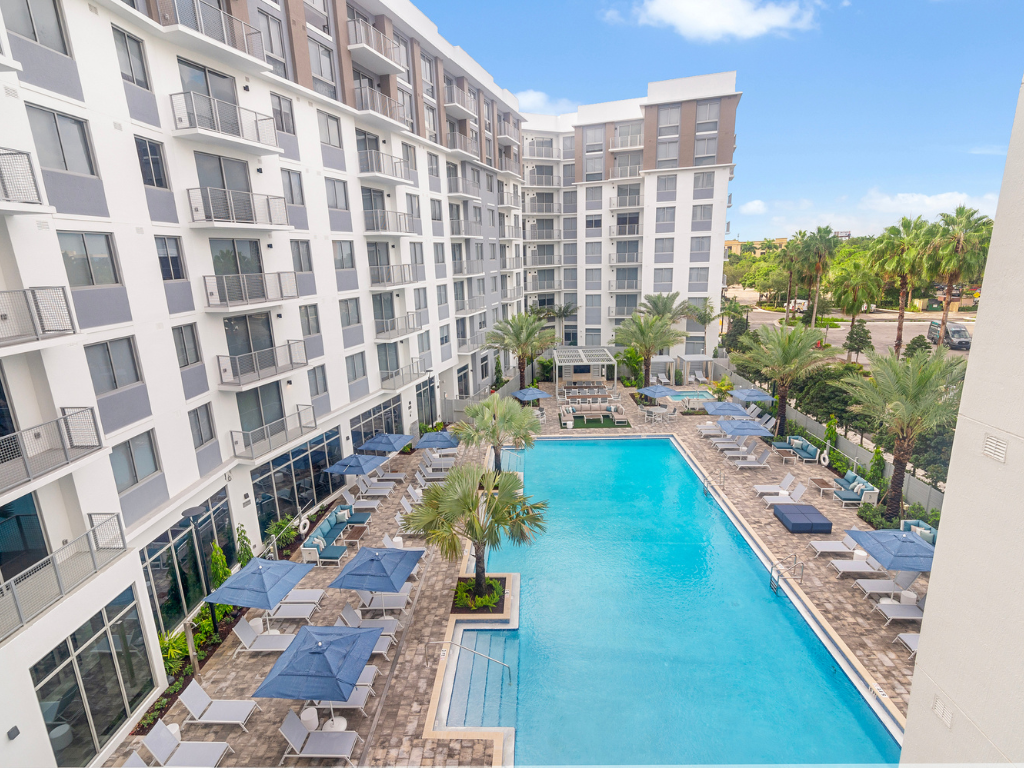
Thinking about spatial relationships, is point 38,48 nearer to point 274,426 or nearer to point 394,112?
point 274,426

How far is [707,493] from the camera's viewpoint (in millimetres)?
21312

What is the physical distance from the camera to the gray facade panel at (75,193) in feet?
32.3

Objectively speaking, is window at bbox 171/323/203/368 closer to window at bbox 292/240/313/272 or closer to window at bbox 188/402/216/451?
window at bbox 188/402/216/451

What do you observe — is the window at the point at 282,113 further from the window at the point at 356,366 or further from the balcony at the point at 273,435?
the balcony at the point at 273,435

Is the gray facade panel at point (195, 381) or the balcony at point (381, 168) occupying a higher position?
the balcony at point (381, 168)

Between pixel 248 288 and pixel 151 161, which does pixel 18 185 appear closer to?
pixel 151 161

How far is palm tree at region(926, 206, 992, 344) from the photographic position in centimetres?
2952

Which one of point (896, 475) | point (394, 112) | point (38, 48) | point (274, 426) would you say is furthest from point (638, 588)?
point (394, 112)

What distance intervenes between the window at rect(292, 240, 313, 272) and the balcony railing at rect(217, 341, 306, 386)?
2.93 meters

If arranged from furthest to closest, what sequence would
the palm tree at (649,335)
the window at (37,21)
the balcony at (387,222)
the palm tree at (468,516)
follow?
the palm tree at (649,335), the balcony at (387,222), the palm tree at (468,516), the window at (37,21)

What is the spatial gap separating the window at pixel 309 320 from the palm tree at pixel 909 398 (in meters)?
20.2

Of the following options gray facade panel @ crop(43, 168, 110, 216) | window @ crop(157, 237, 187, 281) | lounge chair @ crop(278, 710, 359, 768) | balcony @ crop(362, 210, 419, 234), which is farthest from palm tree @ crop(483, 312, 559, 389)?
lounge chair @ crop(278, 710, 359, 768)

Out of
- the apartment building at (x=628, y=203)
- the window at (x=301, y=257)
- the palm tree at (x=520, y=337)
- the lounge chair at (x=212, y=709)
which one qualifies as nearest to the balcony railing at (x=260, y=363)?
the window at (x=301, y=257)

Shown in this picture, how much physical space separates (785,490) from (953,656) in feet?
45.7
